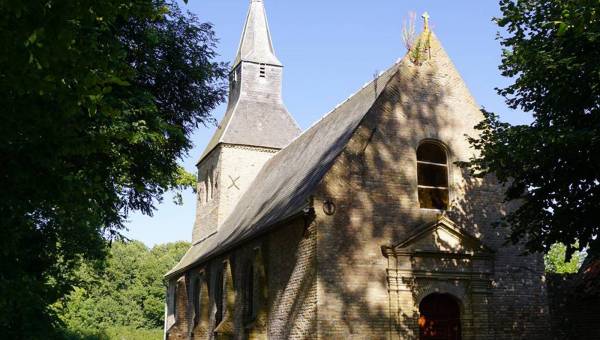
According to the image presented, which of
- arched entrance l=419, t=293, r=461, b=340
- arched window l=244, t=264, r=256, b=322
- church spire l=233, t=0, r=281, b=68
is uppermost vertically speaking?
church spire l=233, t=0, r=281, b=68

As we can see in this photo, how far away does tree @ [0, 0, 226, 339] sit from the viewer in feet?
21.7

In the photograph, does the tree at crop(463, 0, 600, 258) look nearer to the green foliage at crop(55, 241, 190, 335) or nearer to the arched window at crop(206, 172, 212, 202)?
the arched window at crop(206, 172, 212, 202)

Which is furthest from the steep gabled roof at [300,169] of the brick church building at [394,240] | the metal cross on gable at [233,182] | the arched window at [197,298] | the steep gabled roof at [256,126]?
the steep gabled roof at [256,126]

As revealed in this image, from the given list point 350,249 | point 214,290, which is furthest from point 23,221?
point 214,290

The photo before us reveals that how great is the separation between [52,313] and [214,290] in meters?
10.6

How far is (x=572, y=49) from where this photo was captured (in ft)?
41.2

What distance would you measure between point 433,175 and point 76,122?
10.7 metres

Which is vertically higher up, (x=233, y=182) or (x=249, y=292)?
(x=233, y=182)

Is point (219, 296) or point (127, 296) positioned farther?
point (127, 296)

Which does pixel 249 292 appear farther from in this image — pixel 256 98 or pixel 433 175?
pixel 256 98

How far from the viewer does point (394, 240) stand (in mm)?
15344

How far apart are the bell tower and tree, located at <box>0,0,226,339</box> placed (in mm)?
11199

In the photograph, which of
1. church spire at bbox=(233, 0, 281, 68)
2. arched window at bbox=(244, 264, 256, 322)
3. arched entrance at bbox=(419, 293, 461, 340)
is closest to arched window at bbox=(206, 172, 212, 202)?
church spire at bbox=(233, 0, 281, 68)

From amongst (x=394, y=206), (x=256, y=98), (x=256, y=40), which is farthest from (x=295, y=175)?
(x=256, y=40)
